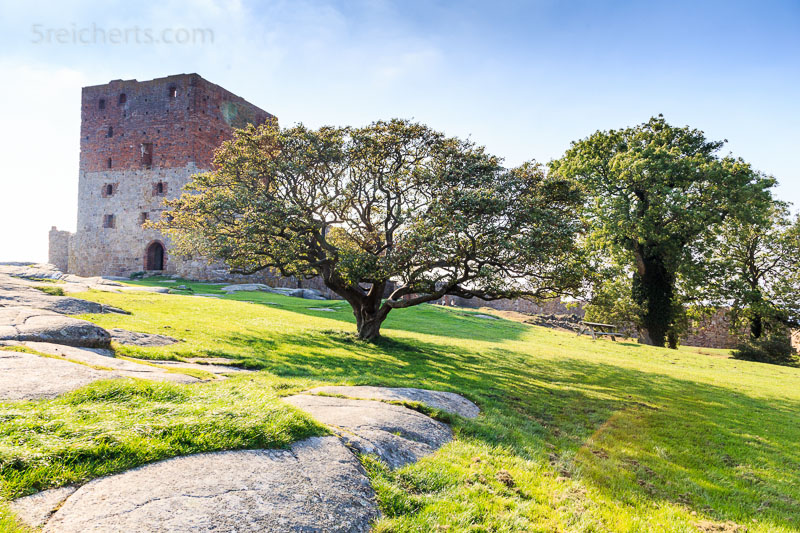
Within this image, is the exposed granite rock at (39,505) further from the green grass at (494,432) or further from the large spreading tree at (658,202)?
the large spreading tree at (658,202)

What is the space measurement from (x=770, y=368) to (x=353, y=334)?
2131 centimetres

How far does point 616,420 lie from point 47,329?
492 inches

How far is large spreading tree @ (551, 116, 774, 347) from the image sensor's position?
947 inches

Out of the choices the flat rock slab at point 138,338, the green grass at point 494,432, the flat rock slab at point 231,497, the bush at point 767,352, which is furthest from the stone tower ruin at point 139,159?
the bush at point 767,352

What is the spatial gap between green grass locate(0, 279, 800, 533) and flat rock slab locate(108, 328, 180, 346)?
1.50 feet

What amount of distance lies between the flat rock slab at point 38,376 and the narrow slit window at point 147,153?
43.0 meters

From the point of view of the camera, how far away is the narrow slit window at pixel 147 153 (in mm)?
42781

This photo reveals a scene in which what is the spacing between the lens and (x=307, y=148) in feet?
52.2

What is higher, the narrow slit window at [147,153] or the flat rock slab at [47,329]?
the narrow slit window at [147,153]

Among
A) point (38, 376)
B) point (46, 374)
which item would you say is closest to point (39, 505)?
point (38, 376)

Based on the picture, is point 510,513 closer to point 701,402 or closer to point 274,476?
point 274,476

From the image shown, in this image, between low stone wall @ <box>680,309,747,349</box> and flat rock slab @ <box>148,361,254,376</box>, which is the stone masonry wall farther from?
low stone wall @ <box>680,309,747,349</box>

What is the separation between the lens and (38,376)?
5312 millimetres

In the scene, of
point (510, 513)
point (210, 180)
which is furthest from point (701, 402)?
point (210, 180)
